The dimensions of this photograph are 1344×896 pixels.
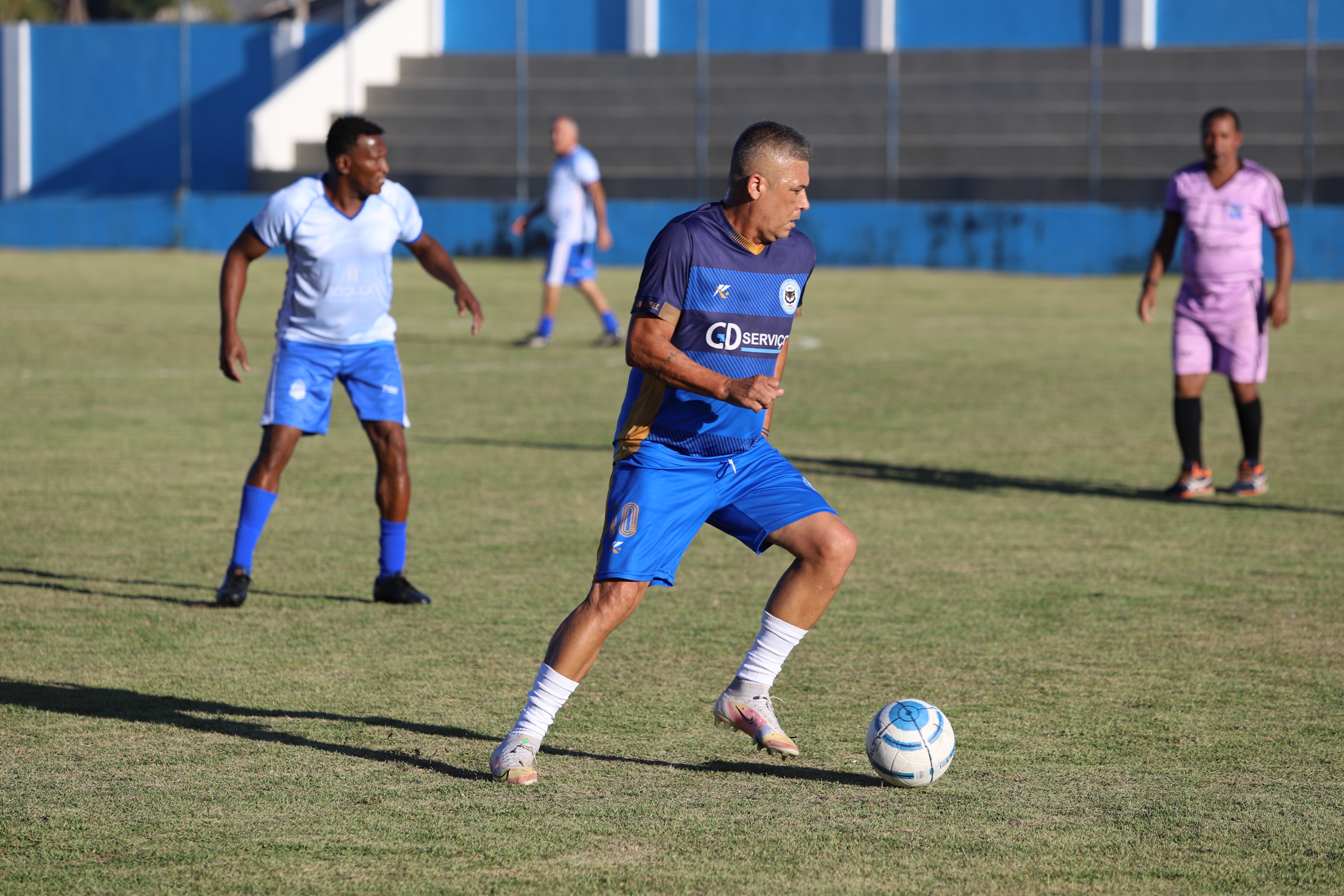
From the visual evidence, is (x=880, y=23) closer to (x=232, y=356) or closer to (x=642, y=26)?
(x=642, y=26)

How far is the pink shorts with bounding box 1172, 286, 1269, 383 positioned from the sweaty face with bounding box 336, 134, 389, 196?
16.9ft

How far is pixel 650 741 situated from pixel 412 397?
30.8 feet

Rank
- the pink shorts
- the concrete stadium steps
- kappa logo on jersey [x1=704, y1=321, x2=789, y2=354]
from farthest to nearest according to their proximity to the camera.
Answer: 1. the concrete stadium steps
2. the pink shorts
3. kappa logo on jersey [x1=704, y1=321, x2=789, y2=354]

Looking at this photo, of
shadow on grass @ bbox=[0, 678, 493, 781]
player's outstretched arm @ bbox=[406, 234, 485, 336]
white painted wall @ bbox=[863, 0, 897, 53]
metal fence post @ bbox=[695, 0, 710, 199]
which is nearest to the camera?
shadow on grass @ bbox=[0, 678, 493, 781]

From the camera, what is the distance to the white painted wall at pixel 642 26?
4212cm

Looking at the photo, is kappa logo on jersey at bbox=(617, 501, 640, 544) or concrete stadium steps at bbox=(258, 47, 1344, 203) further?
concrete stadium steps at bbox=(258, 47, 1344, 203)

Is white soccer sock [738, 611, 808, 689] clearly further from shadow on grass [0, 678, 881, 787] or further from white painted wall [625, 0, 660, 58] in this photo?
white painted wall [625, 0, 660, 58]

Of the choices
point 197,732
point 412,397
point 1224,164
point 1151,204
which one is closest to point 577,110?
point 1151,204

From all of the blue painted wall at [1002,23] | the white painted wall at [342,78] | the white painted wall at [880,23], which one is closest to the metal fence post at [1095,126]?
the blue painted wall at [1002,23]

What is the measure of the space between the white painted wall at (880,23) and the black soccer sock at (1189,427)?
100ft

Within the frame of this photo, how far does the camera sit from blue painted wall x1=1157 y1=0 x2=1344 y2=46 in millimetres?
36125

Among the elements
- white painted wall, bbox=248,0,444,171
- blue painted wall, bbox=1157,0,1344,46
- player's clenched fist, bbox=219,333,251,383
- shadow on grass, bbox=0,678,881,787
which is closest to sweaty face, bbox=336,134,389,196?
player's clenched fist, bbox=219,333,251,383

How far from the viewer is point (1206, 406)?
47.9 ft

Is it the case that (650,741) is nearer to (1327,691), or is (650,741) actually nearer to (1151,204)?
(1327,691)
